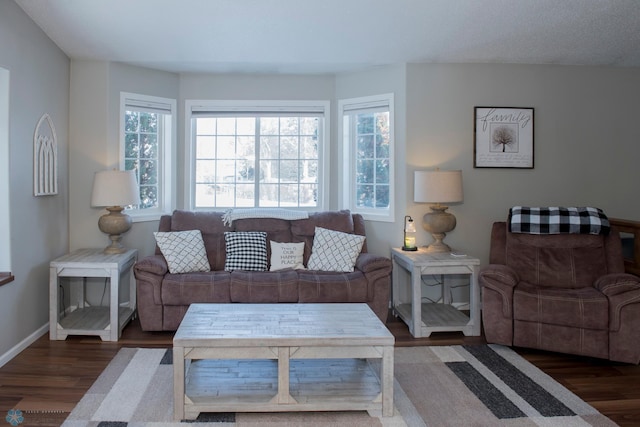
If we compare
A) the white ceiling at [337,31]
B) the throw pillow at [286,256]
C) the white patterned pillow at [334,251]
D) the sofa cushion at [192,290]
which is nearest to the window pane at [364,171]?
the white patterned pillow at [334,251]

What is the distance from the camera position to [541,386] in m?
3.00

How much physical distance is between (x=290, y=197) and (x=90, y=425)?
3.12 metres

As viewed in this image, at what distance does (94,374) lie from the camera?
313cm

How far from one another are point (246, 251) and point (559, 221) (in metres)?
2.62

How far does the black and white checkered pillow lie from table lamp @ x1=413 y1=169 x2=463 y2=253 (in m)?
1.42

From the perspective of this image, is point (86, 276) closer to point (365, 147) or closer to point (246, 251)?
point (246, 251)

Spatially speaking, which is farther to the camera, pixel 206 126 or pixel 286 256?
pixel 206 126

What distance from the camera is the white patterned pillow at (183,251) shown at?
13.4 ft

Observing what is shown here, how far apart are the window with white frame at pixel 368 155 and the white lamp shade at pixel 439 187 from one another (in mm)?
485

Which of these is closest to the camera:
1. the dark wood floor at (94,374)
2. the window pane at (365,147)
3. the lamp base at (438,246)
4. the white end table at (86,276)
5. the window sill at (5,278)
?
the dark wood floor at (94,374)

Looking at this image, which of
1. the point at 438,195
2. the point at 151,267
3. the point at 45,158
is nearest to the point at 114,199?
the point at 45,158

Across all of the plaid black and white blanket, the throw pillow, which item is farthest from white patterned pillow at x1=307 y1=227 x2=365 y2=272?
the plaid black and white blanket

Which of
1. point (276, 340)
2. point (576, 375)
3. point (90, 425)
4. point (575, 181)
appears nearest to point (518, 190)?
point (575, 181)

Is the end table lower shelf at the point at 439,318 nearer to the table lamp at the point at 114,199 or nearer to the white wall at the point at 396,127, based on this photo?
the white wall at the point at 396,127
